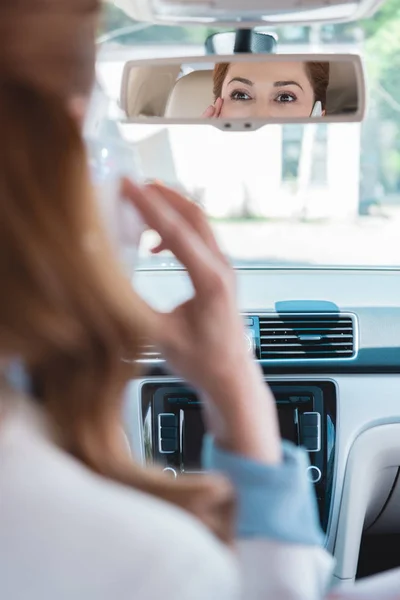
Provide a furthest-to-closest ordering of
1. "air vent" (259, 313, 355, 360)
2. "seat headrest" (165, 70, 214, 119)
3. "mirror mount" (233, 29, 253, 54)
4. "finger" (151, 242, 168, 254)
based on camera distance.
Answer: "air vent" (259, 313, 355, 360) < "seat headrest" (165, 70, 214, 119) < "mirror mount" (233, 29, 253, 54) < "finger" (151, 242, 168, 254)

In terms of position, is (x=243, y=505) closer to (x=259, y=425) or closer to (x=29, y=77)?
(x=259, y=425)

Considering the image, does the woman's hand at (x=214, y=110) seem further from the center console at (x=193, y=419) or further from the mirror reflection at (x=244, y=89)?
the center console at (x=193, y=419)

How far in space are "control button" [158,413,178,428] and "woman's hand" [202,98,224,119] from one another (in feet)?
3.69

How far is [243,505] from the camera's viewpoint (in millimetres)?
1207

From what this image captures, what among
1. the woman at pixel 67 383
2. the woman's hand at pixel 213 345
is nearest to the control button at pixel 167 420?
the woman's hand at pixel 213 345

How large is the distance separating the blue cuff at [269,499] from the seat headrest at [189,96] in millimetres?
2031

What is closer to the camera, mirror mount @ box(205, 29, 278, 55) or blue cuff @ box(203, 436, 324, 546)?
blue cuff @ box(203, 436, 324, 546)

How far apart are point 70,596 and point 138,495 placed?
114 mm

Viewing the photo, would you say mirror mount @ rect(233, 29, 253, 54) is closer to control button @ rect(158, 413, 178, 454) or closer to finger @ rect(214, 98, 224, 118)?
finger @ rect(214, 98, 224, 118)

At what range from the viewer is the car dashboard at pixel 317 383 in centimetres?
368

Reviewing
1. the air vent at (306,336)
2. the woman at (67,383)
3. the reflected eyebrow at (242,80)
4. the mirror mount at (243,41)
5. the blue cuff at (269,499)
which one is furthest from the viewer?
the air vent at (306,336)

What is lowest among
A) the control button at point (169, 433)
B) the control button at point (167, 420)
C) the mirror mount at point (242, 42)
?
the control button at point (169, 433)

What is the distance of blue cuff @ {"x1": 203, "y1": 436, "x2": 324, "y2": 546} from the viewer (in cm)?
121

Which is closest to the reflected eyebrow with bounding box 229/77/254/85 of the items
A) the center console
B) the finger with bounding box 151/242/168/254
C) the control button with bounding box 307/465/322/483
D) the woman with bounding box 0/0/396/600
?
the center console
